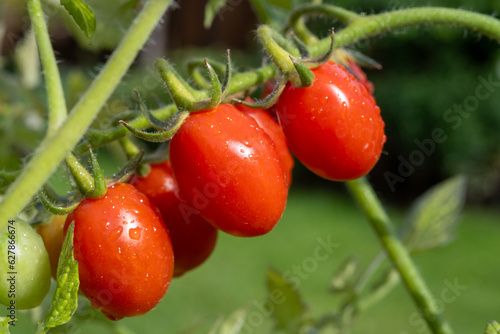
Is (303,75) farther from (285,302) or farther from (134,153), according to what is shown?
(285,302)

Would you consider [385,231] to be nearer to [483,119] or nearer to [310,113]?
[310,113]

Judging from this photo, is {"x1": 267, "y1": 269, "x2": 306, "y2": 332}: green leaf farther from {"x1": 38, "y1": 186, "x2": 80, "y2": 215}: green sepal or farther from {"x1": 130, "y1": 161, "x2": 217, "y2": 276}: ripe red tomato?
{"x1": 38, "y1": 186, "x2": 80, "y2": 215}: green sepal

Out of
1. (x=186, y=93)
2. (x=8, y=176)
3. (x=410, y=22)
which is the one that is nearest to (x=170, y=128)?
(x=186, y=93)

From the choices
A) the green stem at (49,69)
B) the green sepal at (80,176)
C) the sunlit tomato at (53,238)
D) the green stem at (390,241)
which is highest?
the green stem at (49,69)

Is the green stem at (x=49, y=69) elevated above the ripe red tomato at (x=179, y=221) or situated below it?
above

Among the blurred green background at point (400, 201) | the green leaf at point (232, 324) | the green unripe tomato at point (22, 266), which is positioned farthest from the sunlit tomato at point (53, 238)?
the blurred green background at point (400, 201)

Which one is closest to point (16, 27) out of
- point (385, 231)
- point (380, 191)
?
point (380, 191)

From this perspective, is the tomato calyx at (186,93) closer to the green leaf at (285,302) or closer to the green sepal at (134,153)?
the green sepal at (134,153)
